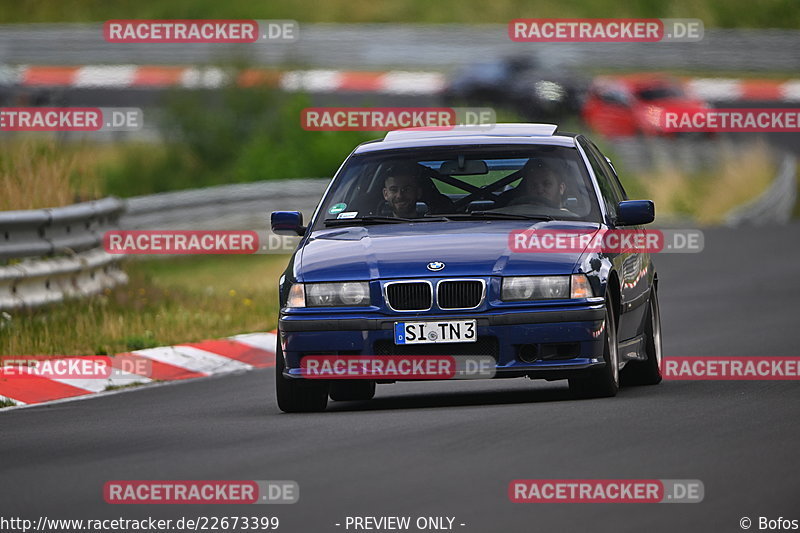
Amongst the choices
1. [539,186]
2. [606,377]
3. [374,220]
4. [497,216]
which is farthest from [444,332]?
[539,186]

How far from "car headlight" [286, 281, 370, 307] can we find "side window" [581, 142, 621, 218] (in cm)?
191

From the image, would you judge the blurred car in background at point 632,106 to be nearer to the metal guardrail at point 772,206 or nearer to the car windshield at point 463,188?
the metal guardrail at point 772,206

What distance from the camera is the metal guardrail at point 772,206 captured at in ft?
96.8

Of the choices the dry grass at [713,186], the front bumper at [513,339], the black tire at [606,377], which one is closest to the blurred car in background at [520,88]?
the dry grass at [713,186]

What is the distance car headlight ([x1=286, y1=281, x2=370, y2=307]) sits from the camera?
1050 cm

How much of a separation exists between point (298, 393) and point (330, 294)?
2.34 feet

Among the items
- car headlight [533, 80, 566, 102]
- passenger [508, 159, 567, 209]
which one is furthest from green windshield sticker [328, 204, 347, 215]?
car headlight [533, 80, 566, 102]

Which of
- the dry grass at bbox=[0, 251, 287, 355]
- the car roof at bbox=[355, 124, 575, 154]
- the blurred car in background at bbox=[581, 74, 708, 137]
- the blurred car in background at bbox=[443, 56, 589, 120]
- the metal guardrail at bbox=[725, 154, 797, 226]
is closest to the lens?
the car roof at bbox=[355, 124, 575, 154]

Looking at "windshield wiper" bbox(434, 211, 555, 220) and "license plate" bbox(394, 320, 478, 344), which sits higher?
"windshield wiper" bbox(434, 211, 555, 220)

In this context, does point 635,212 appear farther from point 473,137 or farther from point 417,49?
point 417,49

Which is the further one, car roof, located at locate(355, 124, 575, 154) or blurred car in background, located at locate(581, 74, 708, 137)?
blurred car in background, located at locate(581, 74, 708, 137)

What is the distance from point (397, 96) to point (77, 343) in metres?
31.6

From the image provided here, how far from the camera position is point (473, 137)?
1188cm

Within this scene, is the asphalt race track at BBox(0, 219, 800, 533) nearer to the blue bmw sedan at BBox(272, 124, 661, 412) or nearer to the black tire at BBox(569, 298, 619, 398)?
the black tire at BBox(569, 298, 619, 398)
